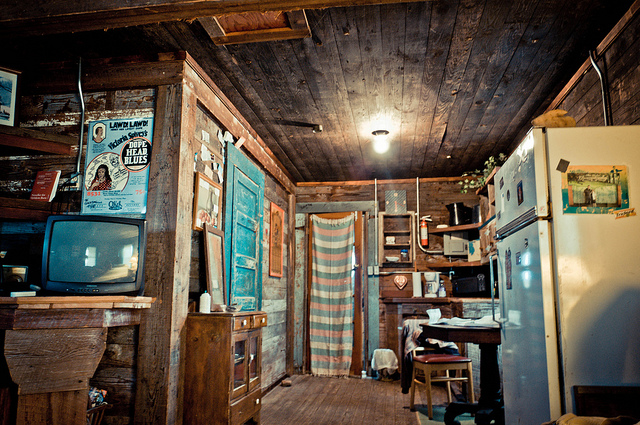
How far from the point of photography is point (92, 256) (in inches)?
101

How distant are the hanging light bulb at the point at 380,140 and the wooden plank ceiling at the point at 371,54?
8 cm

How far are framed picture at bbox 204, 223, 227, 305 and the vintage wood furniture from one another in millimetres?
1056

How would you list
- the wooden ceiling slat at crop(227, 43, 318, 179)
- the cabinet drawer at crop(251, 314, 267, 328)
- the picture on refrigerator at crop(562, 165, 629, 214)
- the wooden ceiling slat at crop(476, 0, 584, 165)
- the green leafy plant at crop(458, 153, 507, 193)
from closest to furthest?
the picture on refrigerator at crop(562, 165, 629, 214) → the wooden ceiling slat at crop(476, 0, 584, 165) → the wooden ceiling slat at crop(227, 43, 318, 179) → the cabinet drawer at crop(251, 314, 267, 328) → the green leafy plant at crop(458, 153, 507, 193)

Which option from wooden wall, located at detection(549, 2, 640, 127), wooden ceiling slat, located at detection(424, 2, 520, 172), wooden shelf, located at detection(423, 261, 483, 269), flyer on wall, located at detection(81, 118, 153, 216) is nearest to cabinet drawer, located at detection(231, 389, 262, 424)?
flyer on wall, located at detection(81, 118, 153, 216)

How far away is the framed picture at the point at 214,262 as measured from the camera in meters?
3.34

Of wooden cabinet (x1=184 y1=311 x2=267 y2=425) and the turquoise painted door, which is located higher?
the turquoise painted door

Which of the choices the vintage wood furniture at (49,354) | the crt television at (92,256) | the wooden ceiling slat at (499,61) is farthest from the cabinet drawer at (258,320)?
the wooden ceiling slat at (499,61)

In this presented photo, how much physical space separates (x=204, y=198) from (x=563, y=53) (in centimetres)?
272

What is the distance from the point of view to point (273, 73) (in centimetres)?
343

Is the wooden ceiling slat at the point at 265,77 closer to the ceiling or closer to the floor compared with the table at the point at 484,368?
closer to the ceiling

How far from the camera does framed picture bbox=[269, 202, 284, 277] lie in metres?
5.36

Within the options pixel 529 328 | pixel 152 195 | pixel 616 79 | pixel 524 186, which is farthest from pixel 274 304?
pixel 616 79

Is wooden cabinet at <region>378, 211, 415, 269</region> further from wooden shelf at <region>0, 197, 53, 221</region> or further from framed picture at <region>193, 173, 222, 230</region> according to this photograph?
wooden shelf at <region>0, 197, 53, 221</region>

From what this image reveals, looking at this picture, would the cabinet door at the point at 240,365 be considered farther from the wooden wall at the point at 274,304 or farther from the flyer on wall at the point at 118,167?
the wooden wall at the point at 274,304
